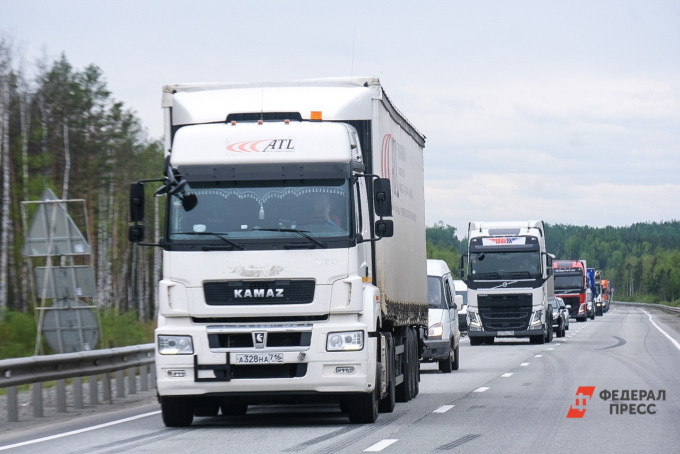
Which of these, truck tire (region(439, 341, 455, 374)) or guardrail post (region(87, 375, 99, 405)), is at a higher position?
guardrail post (region(87, 375, 99, 405))

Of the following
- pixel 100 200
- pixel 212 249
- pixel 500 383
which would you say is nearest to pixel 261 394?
pixel 212 249

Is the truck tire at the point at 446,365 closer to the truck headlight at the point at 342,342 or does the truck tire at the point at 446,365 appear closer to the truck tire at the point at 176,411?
the truck tire at the point at 176,411

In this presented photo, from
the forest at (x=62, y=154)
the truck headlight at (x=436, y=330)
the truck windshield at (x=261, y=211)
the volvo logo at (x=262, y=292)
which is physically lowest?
the truck headlight at (x=436, y=330)

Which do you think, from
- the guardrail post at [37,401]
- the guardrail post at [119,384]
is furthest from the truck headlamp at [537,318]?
the guardrail post at [37,401]

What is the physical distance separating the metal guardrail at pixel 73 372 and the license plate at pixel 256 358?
9.68ft

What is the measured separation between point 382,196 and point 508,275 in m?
26.2

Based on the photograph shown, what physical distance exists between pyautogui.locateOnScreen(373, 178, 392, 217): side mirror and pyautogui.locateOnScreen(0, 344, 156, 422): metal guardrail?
453cm

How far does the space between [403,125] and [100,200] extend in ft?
148

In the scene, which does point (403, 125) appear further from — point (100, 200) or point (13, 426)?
point (100, 200)

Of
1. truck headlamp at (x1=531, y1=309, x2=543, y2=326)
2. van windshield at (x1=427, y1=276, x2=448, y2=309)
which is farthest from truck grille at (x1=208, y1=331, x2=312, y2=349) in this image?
truck headlamp at (x1=531, y1=309, x2=543, y2=326)

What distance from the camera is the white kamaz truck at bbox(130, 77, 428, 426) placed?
12.6m

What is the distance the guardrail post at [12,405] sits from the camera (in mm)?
14164

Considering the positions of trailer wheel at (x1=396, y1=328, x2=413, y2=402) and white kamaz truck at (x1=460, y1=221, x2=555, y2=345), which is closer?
trailer wheel at (x1=396, y1=328, x2=413, y2=402)

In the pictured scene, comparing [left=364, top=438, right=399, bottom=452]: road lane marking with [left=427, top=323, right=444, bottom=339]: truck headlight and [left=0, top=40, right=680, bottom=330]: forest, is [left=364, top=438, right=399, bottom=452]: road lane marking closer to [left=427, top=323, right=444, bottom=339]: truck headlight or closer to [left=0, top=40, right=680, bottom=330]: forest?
[left=427, top=323, right=444, bottom=339]: truck headlight
